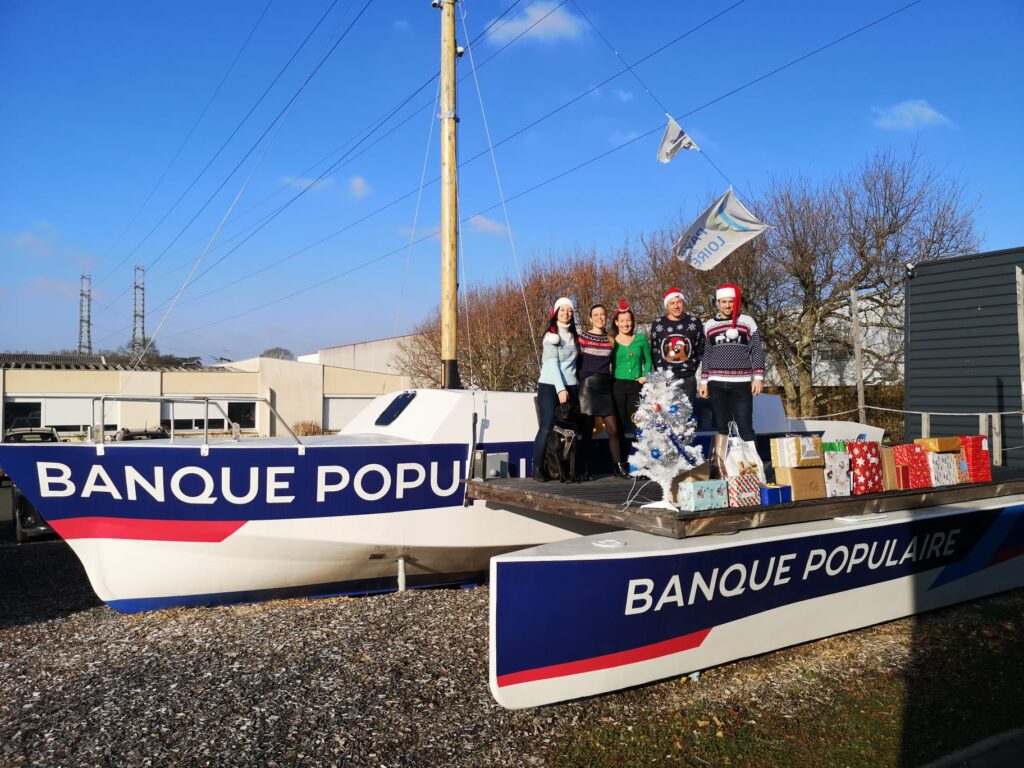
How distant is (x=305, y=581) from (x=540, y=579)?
11.4 ft

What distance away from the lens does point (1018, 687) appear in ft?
17.1

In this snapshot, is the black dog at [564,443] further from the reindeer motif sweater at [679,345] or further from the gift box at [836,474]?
the gift box at [836,474]

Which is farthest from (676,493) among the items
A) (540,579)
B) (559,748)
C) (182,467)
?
(182,467)

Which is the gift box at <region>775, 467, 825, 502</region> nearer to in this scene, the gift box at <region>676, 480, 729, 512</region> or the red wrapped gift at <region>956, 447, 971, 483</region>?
the gift box at <region>676, 480, 729, 512</region>

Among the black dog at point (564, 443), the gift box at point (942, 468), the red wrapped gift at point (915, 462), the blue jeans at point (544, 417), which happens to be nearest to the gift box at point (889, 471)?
the red wrapped gift at point (915, 462)

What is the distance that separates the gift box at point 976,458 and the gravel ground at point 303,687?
1331mm

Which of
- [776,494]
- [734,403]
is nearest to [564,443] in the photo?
[734,403]

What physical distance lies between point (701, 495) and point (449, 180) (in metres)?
6.20

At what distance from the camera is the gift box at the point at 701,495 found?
208 inches

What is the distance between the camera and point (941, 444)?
23.0ft

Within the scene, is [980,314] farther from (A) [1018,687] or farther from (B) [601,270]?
(B) [601,270]

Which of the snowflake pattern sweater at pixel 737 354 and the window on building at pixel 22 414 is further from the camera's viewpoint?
the window on building at pixel 22 414

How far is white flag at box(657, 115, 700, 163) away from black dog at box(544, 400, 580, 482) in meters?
4.89

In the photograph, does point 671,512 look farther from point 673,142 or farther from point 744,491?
point 673,142
